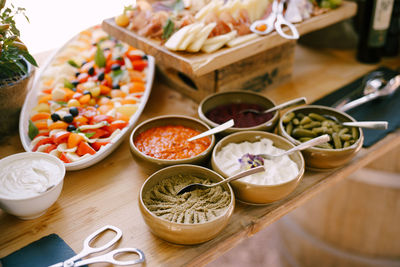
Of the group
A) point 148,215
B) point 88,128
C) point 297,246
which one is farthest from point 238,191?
point 297,246

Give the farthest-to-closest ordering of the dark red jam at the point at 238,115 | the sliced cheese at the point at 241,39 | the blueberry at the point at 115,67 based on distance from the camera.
Result: the blueberry at the point at 115,67 < the sliced cheese at the point at 241,39 < the dark red jam at the point at 238,115

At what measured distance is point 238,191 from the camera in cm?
111

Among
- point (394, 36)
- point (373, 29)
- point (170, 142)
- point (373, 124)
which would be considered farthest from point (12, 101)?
point (394, 36)

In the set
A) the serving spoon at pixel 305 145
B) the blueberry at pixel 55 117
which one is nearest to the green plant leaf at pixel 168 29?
the blueberry at pixel 55 117

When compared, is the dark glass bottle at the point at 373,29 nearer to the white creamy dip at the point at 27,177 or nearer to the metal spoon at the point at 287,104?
the metal spoon at the point at 287,104

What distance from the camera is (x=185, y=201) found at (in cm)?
106

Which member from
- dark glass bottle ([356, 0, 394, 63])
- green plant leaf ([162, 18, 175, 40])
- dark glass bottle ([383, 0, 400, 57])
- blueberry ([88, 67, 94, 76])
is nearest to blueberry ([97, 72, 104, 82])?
blueberry ([88, 67, 94, 76])

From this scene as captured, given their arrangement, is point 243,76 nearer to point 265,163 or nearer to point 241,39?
point 241,39

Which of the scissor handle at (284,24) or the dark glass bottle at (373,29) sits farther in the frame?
the dark glass bottle at (373,29)

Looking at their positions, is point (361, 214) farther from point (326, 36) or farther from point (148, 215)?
point (148, 215)

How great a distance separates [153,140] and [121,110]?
0.23 meters

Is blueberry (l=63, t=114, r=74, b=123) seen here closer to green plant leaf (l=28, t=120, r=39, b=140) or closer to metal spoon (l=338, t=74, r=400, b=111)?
green plant leaf (l=28, t=120, r=39, b=140)

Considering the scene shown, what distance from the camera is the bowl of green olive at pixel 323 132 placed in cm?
124

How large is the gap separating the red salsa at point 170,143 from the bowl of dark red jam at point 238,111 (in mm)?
87
